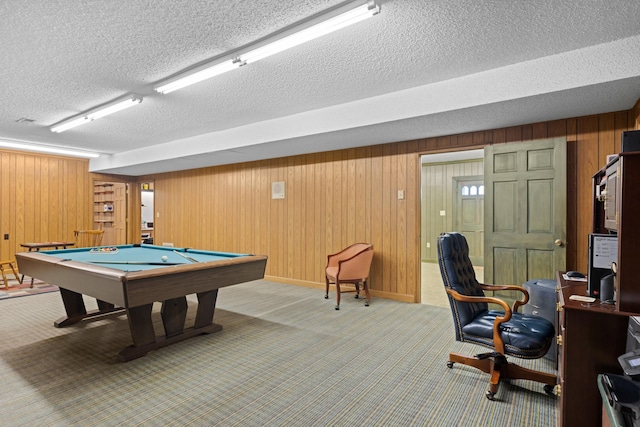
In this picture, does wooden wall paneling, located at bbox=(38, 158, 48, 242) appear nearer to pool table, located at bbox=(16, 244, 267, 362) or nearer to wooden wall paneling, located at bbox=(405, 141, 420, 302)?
pool table, located at bbox=(16, 244, 267, 362)

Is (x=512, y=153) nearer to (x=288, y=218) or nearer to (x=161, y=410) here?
(x=288, y=218)

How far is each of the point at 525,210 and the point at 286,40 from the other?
10.0 ft

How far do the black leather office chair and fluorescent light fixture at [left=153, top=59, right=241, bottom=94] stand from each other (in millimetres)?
2240

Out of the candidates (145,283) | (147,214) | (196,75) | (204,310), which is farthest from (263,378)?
(147,214)

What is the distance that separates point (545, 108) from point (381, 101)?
61.8 inches

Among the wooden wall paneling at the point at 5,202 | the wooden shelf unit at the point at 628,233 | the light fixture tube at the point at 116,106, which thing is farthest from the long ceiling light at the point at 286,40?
the wooden wall paneling at the point at 5,202

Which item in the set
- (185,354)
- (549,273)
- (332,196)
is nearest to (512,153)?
(549,273)

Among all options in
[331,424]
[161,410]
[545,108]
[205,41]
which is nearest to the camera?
[331,424]

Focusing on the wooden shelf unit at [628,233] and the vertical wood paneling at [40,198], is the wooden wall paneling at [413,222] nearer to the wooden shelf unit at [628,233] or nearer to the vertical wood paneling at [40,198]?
the wooden shelf unit at [628,233]

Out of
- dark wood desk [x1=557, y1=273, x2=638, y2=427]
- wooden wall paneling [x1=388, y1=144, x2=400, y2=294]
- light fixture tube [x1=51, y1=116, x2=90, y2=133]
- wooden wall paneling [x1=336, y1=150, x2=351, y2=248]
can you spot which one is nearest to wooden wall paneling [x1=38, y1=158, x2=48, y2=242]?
light fixture tube [x1=51, y1=116, x2=90, y2=133]

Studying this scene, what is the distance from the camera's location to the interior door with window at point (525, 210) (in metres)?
3.49

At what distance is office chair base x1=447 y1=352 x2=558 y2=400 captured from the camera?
2248 mm

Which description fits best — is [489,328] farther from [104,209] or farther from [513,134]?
[104,209]

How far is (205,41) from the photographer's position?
8.23 ft
